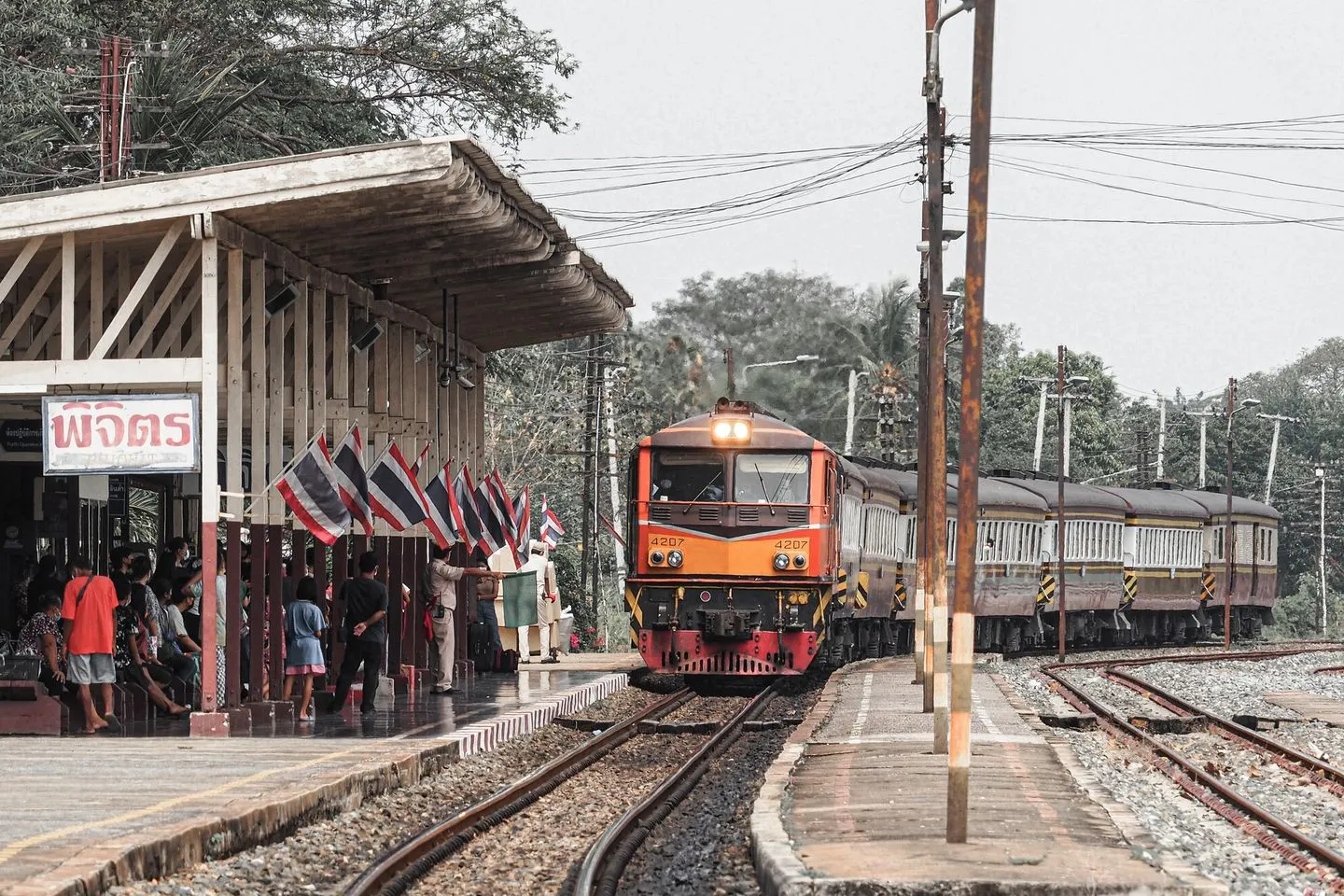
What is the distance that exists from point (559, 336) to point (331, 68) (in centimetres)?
864

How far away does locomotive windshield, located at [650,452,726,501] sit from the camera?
73.7ft

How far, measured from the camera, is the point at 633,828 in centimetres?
1205

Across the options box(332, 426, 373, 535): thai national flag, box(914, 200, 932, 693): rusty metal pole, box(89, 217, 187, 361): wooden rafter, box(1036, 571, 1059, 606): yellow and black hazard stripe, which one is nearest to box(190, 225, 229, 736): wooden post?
box(89, 217, 187, 361): wooden rafter

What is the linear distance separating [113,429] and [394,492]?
3.94 metres

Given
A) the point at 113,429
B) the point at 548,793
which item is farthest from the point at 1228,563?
the point at 113,429

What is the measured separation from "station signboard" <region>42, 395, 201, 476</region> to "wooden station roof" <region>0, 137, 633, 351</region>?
1.36 meters

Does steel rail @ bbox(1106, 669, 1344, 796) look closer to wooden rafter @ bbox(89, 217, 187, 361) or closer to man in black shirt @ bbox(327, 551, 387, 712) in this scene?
man in black shirt @ bbox(327, 551, 387, 712)

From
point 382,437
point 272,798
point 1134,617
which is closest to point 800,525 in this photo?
point 382,437

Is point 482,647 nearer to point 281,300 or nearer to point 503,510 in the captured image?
point 503,510

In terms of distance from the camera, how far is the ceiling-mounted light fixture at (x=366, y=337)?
20.2m

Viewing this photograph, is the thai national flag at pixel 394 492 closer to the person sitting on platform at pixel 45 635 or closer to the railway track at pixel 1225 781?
the person sitting on platform at pixel 45 635

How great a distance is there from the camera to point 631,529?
22.5 meters

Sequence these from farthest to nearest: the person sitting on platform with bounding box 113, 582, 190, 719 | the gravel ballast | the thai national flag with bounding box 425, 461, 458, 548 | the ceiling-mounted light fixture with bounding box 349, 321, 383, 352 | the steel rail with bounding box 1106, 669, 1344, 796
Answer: the thai national flag with bounding box 425, 461, 458, 548 < the ceiling-mounted light fixture with bounding box 349, 321, 383, 352 < the person sitting on platform with bounding box 113, 582, 190, 719 < the steel rail with bounding box 1106, 669, 1344, 796 < the gravel ballast

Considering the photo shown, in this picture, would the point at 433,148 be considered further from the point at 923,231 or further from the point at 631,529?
the point at 923,231
